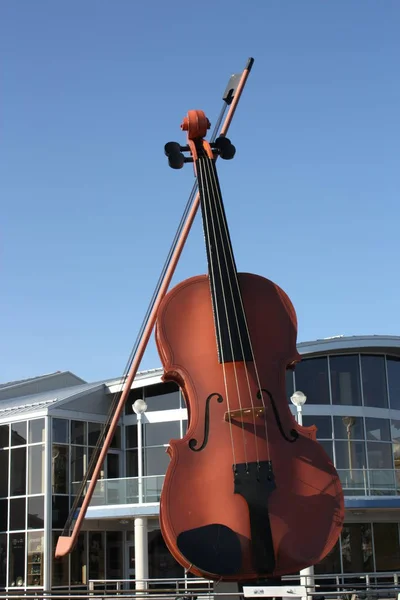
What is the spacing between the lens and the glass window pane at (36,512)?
23625mm

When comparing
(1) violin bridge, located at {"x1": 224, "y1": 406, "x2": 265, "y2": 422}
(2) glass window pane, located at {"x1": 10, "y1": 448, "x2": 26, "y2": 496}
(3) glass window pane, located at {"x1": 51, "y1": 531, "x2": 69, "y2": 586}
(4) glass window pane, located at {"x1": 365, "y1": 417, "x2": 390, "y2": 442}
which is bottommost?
(3) glass window pane, located at {"x1": 51, "y1": 531, "x2": 69, "y2": 586}

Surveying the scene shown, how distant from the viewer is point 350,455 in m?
24.2

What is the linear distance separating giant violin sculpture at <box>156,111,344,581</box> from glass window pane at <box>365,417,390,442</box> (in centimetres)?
1734

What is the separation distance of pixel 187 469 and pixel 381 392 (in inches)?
746

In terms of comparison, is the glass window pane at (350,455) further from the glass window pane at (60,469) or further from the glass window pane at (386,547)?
the glass window pane at (60,469)

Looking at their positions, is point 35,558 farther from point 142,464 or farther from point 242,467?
point 242,467

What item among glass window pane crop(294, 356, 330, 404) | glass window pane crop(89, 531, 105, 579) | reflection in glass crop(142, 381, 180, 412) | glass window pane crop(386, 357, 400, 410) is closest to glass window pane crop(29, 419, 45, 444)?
glass window pane crop(89, 531, 105, 579)

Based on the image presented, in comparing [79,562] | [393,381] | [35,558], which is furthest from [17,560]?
[393,381]

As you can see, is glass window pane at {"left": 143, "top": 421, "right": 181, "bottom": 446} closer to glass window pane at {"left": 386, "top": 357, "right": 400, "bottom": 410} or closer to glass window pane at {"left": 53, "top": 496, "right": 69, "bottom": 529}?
glass window pane at {"left": 53, "top": 496, "right": 69, "bottom": 529}

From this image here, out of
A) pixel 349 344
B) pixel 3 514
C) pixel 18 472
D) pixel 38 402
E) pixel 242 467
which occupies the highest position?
pixel 349 344

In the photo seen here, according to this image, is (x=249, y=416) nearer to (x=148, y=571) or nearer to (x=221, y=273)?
(x=221, y=273)

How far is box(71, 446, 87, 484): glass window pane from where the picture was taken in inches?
976

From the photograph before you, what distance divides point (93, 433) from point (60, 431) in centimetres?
142

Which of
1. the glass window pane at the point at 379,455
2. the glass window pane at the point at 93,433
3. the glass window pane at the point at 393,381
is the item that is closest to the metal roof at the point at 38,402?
the glass window pane at the point at 93,433
